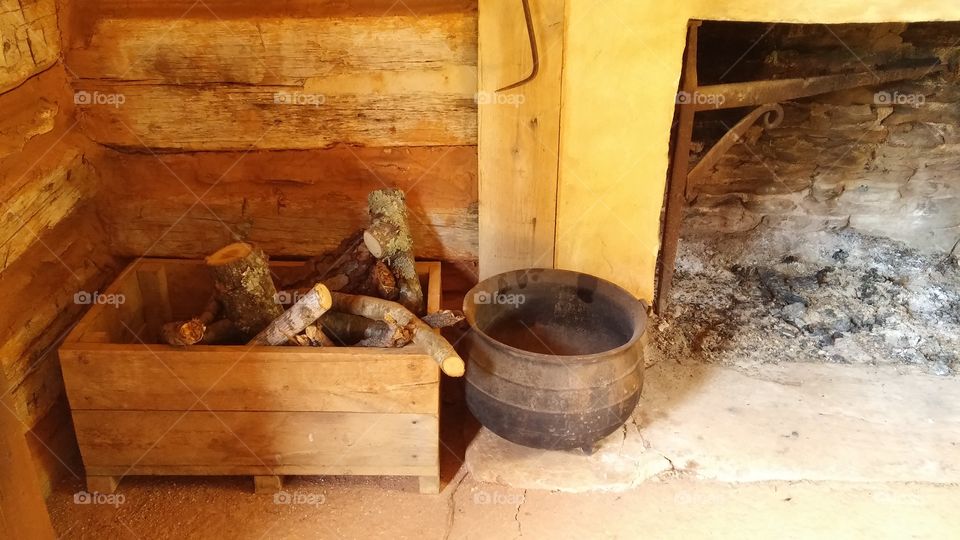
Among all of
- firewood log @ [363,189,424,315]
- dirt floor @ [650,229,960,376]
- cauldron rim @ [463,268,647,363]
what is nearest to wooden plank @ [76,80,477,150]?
firewood log @ [363,189,424,315]

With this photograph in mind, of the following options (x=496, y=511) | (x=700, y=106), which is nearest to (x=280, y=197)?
(x=496, y=511)

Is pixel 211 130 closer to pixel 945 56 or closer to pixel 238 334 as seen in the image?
pixel 238 334

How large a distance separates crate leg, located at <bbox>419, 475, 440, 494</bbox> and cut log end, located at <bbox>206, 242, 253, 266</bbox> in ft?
2.45

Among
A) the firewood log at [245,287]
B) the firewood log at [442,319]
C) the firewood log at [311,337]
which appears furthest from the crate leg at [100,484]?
the firewood log at [442,319]

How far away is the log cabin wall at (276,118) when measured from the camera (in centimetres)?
197

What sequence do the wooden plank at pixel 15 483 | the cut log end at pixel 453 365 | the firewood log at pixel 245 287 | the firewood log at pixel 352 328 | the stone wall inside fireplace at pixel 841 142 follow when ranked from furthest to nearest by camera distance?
the stone wall inside fireplace at pixel 841 142
the firewood log at pixel 352 328
the firewood log at pixel 245 287
the cut log end at pixel 453 365
the wooden plank at pixel 15 483

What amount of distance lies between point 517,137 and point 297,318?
797 millimetres

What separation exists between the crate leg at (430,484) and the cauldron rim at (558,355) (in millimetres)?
404

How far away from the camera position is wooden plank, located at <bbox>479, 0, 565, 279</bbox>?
1.91 metres

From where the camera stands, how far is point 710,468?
2.00 m

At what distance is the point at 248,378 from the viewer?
1.76 m

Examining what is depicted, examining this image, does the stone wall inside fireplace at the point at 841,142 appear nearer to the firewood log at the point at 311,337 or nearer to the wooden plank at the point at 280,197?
the wooden plank at the point at 280,197

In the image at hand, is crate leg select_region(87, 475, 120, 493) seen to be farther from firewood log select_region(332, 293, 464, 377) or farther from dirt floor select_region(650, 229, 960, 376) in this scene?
dirt floor select_region(650, 229, 960, 376)

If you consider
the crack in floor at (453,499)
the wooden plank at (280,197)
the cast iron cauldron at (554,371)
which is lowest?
the crack in floor at (453,499)
